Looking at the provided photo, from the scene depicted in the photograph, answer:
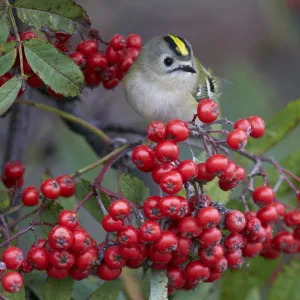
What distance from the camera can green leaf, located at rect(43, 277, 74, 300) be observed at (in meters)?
1.92

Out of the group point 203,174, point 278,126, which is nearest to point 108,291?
point 203,174

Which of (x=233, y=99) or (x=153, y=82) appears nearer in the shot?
(x=153, y=82)

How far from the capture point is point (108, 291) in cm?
199

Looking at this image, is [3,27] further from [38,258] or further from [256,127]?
[256,127]

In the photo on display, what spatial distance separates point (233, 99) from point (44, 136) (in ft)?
4.44

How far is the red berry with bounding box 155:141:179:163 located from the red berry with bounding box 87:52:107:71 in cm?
62

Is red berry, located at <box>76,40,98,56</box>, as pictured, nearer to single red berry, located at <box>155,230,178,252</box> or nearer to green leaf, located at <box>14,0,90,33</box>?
green leaf, located at <box>14,0,90,33</box>

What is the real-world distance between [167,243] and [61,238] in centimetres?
30

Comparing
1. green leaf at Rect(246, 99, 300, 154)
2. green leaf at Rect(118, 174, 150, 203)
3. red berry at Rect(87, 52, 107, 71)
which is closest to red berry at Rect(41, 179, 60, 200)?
green leaf at Rect(118, 174, 150, 203)

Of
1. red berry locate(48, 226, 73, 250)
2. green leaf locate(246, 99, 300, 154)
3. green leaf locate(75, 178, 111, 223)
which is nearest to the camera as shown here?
red berry locate(48, 226, 73, 250)

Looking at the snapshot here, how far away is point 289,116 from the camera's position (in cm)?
260

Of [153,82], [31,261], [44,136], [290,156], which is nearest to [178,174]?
[31,261]

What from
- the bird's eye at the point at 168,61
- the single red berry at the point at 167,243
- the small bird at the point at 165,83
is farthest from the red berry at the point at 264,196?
the bird's eye at the point at 168,61

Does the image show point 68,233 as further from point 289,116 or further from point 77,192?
point 289,116
